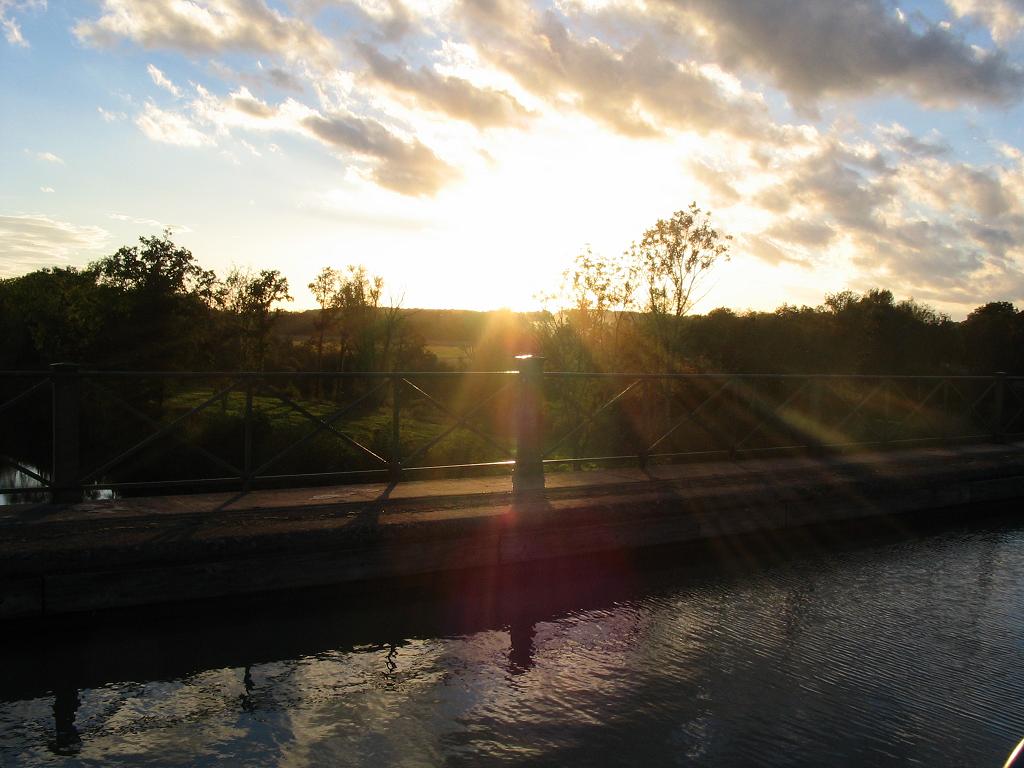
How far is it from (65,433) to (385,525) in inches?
109

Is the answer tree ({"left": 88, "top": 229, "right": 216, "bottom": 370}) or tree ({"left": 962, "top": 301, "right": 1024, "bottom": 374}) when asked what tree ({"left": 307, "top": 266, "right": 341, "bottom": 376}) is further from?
tree ({"left": 962, "top": 301, "right": 1024, "bottom": 374})

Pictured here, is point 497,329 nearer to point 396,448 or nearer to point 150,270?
point 150,270

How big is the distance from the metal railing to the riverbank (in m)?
0.38

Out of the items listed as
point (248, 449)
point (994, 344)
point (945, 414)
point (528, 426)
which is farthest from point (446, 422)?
point (994, 344)

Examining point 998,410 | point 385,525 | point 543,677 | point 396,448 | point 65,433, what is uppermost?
point 998,410

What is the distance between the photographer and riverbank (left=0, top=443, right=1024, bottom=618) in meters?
4.45

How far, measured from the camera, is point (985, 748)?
3.27m

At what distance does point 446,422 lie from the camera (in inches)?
706

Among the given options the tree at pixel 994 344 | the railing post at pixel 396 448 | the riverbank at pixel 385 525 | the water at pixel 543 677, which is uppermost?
the tree at pixel 994 344

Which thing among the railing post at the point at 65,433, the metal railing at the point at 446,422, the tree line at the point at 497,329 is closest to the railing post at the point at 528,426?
the metal railing at the point at 446,422

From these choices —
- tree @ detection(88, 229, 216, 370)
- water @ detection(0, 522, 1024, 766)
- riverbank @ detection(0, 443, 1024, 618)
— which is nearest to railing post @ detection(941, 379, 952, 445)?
riverbank @ detection(0, 443, 1024, 618)

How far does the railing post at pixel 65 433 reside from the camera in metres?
5.93

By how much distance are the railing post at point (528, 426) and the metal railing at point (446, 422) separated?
13 millimetres

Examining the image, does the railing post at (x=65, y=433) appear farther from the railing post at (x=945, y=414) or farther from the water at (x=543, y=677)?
the railing post at (x=945, y=414)
